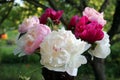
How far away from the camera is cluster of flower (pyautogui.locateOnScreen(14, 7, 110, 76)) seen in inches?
72.7

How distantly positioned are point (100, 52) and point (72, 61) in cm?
24

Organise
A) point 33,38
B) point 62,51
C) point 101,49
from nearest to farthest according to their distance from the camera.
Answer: point 62,51 → point 33,38 → point 101,49

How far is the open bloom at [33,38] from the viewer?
6.29 ft

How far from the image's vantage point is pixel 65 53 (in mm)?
1835

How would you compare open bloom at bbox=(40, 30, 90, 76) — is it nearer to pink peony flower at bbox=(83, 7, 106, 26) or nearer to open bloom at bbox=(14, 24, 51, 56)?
open bloom at bbox=(14, 24, 51, 56)

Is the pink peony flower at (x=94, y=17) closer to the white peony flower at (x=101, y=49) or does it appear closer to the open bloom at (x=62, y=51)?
the white peony flower at (x=101, y=49)

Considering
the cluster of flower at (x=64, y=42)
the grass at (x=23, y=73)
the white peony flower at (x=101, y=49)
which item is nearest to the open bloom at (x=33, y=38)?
the cluster of flower at (x=64, y=42)

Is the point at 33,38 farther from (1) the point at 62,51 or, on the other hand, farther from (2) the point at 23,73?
(2) the point at 23,73

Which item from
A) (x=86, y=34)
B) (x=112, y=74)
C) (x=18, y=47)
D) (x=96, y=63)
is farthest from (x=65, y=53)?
(x=112, y=74)

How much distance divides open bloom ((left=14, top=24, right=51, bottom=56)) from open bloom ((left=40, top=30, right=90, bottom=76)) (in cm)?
5

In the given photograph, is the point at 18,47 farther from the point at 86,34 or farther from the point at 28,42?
the point at 86,34

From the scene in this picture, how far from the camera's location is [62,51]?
6.02 ft

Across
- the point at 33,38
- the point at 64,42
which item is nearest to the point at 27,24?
the point at 33,38

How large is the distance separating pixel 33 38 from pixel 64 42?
17cm
